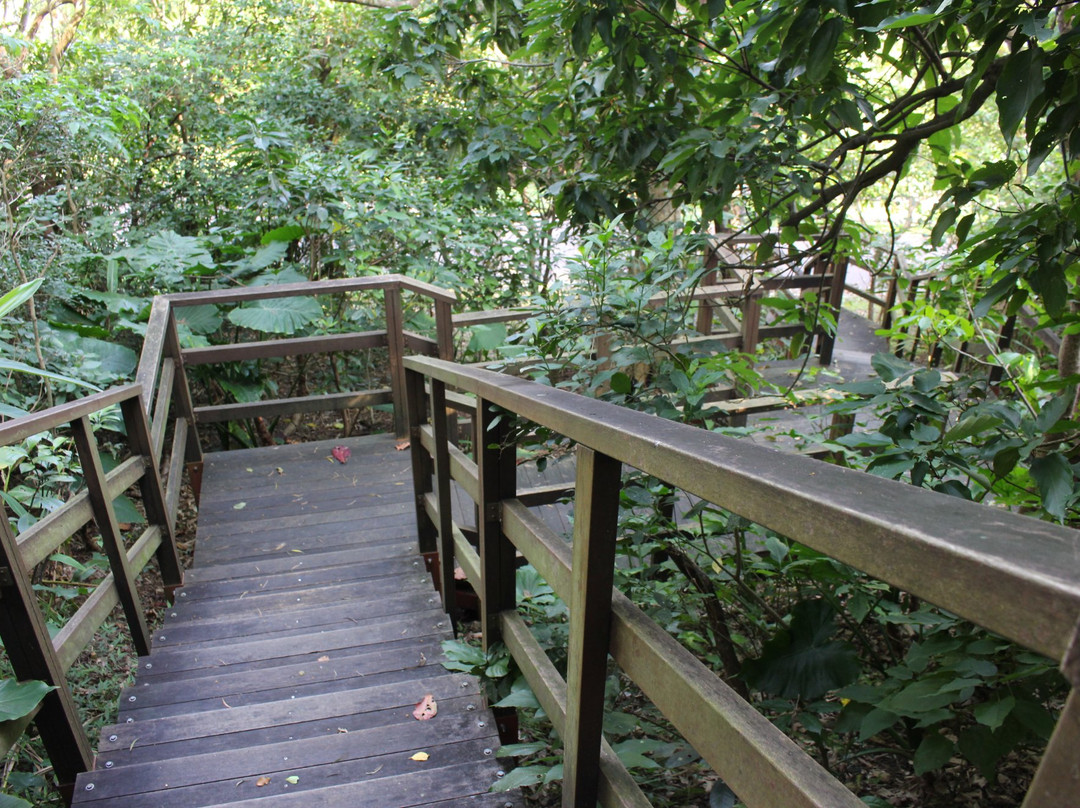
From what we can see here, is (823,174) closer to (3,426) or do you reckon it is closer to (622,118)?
(622,118)

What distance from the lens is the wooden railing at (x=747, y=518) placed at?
0.49 meters

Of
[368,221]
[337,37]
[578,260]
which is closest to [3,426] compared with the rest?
[578,260]

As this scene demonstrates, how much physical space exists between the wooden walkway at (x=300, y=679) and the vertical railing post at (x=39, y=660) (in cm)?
8

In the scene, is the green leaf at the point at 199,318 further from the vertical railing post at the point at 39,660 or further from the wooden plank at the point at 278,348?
the vertical railing post at the point at 39,660

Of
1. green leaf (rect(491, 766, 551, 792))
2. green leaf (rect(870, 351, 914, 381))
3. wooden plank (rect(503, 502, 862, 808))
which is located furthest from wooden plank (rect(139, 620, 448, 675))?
green leaf (rect(870, 351, 914, 381))

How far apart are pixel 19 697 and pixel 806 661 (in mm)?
1807

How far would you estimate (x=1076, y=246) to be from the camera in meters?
1.77

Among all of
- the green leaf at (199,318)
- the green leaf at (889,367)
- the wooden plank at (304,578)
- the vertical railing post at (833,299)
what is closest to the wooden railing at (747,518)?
the green leaf at (889,367)

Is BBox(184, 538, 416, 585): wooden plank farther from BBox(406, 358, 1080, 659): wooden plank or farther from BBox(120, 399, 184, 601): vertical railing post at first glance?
BBox(406, 358, 1080, 659): wooden plank

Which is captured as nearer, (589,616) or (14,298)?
(589,616)

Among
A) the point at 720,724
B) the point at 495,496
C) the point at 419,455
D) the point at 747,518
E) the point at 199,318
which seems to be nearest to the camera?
the point at 747,518

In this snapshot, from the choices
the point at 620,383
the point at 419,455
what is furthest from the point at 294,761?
the point at 419,455

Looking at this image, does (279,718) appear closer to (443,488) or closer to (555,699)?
(443,488)

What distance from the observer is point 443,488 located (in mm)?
2760
